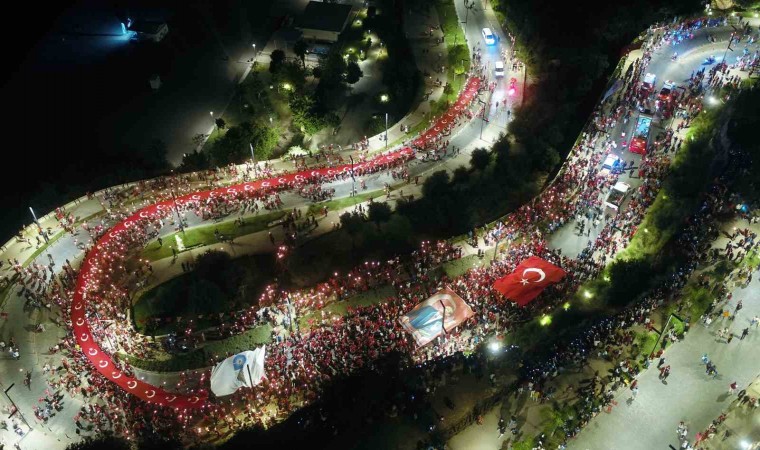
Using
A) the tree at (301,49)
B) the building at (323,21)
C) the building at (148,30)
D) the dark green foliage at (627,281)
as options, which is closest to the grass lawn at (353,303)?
the dark green foliage at (627,281)

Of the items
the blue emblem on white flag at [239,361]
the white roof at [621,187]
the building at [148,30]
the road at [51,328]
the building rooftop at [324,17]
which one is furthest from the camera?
the building at [148,30]

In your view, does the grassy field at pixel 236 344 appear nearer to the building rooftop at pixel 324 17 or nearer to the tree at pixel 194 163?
Answer: the tree at pixel 194 163

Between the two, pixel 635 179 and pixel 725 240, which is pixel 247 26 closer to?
pixel 635 179

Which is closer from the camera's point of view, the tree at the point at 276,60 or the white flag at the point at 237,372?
the white flag at the point at 237,372

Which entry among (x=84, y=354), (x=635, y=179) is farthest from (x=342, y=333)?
(x=635, y=179)

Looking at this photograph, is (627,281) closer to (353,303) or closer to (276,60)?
(353,303)

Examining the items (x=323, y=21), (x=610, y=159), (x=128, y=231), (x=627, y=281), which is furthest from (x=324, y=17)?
(x=627, y=281)

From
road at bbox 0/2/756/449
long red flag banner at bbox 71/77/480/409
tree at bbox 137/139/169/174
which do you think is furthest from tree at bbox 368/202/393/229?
tree at bbox 137/139/169/174
